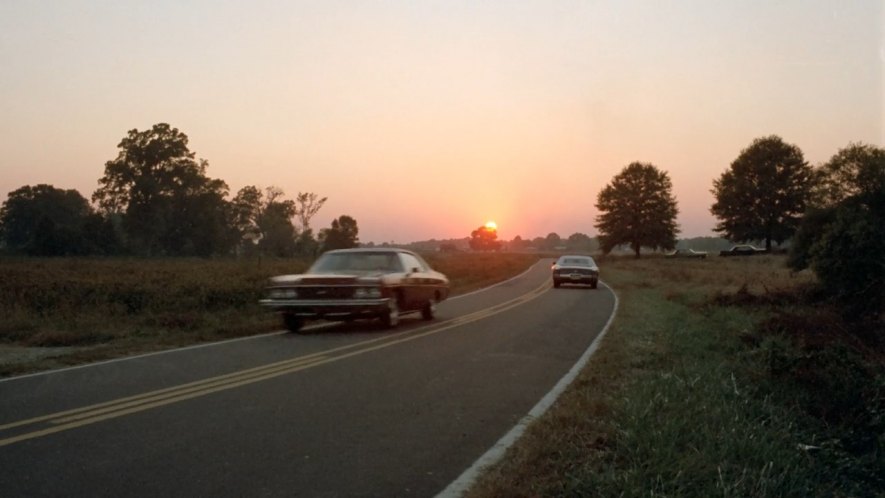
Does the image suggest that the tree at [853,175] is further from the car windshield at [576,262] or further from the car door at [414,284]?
the car door at [414,284]

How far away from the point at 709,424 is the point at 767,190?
73.4 meters

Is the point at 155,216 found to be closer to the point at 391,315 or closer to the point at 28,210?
the point at 28,210

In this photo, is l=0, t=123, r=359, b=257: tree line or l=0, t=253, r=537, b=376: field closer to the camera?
l=0, t=253, r=537, b=376: field

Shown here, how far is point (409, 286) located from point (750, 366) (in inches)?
306

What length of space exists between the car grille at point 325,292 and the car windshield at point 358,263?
42.1 inches

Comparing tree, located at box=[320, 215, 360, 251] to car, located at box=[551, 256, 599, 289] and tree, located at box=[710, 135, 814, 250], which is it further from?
tree, located at box=[710, 135, 814, 250]

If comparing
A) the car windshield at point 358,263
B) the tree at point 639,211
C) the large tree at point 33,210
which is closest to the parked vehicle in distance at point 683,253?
the tree at point 639,211

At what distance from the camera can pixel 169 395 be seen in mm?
7891

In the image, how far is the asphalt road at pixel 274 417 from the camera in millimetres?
4969

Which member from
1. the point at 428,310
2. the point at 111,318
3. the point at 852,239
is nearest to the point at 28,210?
the point at 111,318

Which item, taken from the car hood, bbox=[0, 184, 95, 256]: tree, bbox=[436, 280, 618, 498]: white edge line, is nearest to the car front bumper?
the car hood

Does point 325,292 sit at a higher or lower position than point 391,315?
higher

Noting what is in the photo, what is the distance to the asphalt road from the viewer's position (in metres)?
4.97

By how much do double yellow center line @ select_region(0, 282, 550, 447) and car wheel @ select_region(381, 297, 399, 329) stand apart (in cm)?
147
